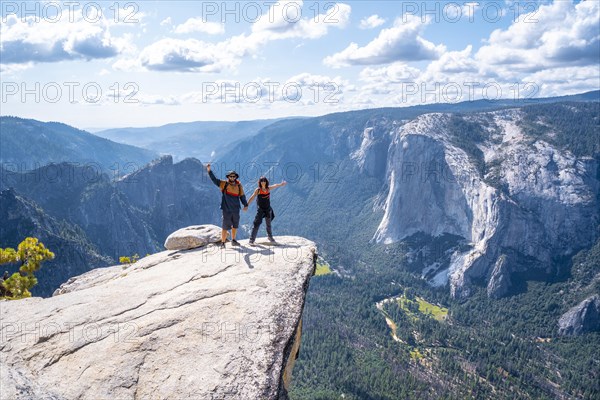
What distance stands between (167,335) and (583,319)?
199552mm

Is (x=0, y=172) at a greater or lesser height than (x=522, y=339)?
greater

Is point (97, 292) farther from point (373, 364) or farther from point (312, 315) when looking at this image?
point (312, 315)

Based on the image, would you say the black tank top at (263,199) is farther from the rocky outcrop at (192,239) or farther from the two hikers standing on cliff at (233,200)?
the rocky outcrop at (192,239)

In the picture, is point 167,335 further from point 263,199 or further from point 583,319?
point 583,319

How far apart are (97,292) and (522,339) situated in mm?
183319

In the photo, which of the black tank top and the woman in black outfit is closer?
the woman in black outfit

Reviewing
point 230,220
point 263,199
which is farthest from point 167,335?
point 263,199

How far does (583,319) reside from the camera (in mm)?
166125

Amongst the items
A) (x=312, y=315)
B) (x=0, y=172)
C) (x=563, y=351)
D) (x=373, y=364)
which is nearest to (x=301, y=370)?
(x=373, y=364)

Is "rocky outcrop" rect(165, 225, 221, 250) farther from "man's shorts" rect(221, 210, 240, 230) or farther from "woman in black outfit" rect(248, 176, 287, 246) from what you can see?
"woman in black outfit" rect(248, 176, 287, 246)

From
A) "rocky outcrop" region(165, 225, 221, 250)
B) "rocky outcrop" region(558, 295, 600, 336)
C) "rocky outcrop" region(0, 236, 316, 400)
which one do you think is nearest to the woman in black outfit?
"rocky outcrop" region(165, 225, 221, 250)

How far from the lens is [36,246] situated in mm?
33469

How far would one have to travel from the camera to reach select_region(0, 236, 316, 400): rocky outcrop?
43.2 feet

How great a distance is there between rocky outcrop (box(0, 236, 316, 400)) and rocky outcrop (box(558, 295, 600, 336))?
627 feet
